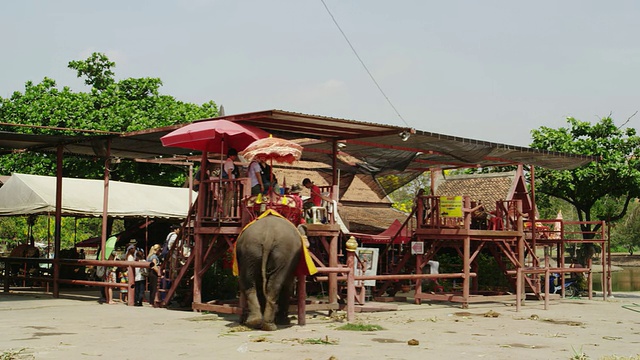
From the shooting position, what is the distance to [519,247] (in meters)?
19.7

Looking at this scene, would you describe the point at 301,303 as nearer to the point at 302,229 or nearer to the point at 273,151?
the point at 302,229

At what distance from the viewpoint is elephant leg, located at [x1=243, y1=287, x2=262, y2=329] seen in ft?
41.3

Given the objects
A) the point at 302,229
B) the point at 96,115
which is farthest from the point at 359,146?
the point at 96,115

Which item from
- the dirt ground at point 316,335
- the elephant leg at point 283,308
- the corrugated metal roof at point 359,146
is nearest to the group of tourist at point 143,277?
the dirt ground at point 316,335

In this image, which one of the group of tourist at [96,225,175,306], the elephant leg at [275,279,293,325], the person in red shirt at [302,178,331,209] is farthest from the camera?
the group of tourist at [96,225,175,306]

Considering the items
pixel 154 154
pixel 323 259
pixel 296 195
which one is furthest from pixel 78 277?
pixel 296 195

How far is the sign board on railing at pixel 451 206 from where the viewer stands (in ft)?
59.7

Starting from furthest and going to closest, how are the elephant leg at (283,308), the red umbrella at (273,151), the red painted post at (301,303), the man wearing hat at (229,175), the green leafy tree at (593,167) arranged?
the green leafy tree at (593,167), the man wearing hat at (229,175), the red umbrella at (273,151), the elephant leg at (283,308), the red painted post at (301,303)

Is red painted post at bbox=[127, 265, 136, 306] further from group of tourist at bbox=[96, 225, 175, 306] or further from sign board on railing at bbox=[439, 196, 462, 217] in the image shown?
sign board on railing at bbox=[439, 196, 462, 217]

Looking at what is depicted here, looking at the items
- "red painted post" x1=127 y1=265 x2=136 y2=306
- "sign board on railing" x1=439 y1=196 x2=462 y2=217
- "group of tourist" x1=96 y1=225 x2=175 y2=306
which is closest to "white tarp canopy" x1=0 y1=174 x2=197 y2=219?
→ "group of tourist" x1=96 y1=225 x2=175 y2=306

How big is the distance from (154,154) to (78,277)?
6.50 m

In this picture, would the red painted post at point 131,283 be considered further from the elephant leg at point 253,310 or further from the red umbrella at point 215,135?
the elephant leg at point 253,310

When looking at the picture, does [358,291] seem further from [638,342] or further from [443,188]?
[443,188]

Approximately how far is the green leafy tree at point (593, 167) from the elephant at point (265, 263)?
15.3 metres
